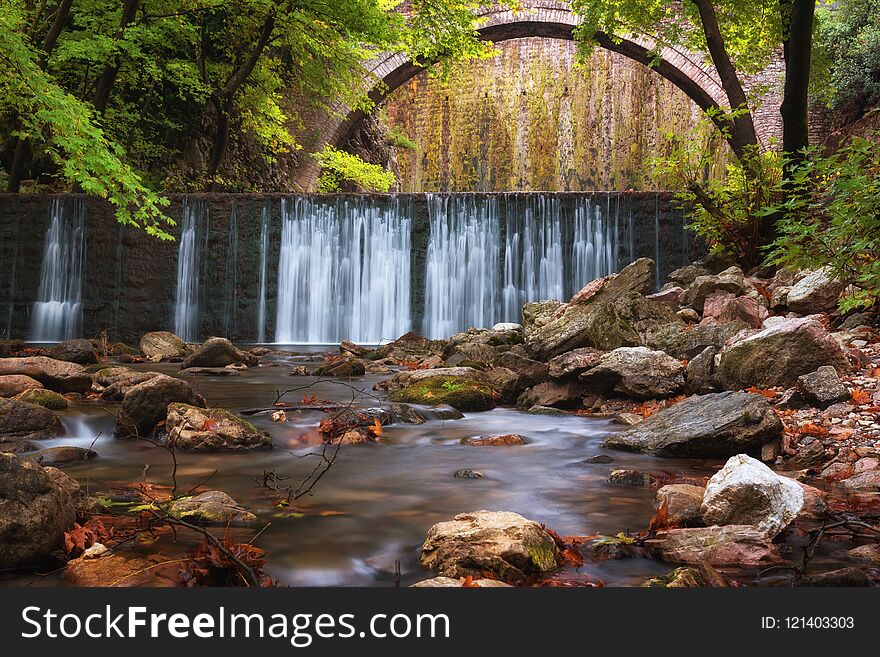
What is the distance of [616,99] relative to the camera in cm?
2589

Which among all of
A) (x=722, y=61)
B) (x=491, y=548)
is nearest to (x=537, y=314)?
(x=722, y=61)

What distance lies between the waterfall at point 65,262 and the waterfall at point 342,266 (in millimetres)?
3685

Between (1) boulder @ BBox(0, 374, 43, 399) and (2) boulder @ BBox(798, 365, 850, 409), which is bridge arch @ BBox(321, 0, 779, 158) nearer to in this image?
(1) boulder @ BBox(0, 374, 43, 399)

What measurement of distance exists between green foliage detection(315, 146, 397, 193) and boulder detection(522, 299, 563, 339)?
9768mm

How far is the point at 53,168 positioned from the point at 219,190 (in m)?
3.44

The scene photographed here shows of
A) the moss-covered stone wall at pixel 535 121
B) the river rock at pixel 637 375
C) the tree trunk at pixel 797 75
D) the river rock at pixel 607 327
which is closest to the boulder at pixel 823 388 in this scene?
the river rock at pixel 637 375

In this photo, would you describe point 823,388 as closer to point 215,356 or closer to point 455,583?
point 455,583

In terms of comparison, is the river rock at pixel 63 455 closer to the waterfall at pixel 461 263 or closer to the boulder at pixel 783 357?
the boulder at pixel 783 357

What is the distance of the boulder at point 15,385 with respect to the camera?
4930 mm

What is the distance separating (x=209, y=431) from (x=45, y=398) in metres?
1.85

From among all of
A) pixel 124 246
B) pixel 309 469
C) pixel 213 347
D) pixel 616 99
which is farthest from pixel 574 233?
pixel 616 99

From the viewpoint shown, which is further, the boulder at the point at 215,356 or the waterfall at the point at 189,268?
the waterfall at the point at 189,268

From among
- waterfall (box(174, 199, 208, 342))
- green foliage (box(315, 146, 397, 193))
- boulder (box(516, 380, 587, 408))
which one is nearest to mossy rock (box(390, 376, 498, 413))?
boulder (box(516, 380, 587, 408))

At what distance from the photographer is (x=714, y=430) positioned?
3.76 metres
